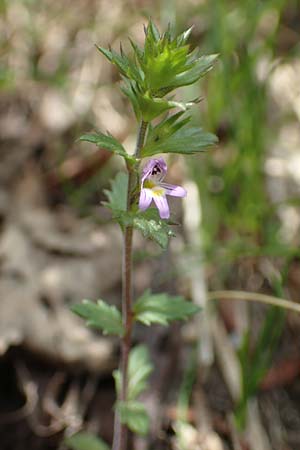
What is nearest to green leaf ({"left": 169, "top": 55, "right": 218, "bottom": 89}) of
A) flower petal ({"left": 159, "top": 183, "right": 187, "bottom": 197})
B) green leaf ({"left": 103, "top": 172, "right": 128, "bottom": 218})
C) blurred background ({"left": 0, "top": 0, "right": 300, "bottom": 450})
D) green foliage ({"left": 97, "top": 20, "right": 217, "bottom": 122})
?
green foliage ({"left": 97, "top": 20, "right": 217, "bottom": 122})

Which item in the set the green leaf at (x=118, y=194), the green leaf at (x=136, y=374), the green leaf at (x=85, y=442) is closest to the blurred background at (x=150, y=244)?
the green leaf at (x=85, y=442)

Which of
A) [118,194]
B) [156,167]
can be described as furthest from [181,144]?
[118,194]

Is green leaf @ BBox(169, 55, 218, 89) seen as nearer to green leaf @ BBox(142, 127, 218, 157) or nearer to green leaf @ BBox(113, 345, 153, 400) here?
green leaf @ BBox(142, 127, 218, 157)

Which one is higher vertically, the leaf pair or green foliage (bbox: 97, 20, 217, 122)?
green foliage (bbox: 97, 20, 217, 122)

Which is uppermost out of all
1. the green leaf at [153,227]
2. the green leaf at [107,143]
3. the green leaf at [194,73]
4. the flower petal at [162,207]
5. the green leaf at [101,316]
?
the green leaf at [194,73]

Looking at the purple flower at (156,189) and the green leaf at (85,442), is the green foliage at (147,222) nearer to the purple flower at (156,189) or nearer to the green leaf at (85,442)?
the purple flower at (156,189)

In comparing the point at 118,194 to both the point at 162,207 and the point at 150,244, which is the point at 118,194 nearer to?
the point at 162,207
